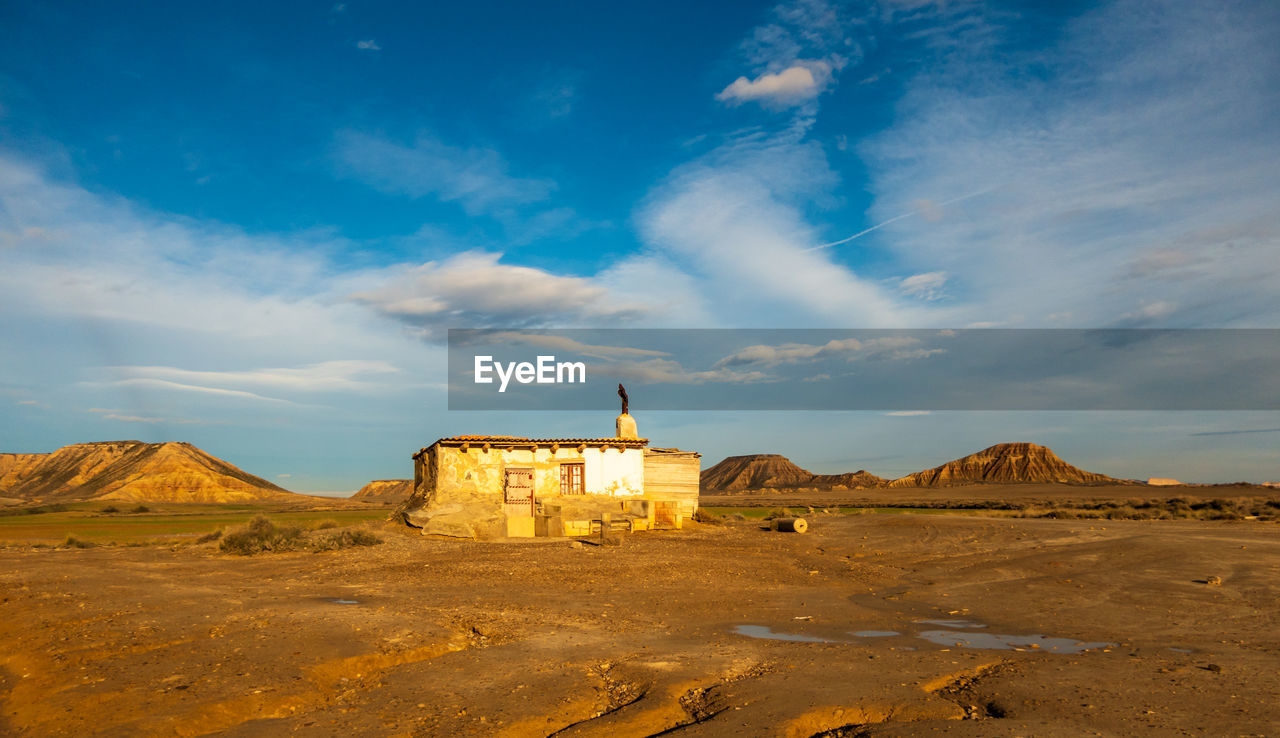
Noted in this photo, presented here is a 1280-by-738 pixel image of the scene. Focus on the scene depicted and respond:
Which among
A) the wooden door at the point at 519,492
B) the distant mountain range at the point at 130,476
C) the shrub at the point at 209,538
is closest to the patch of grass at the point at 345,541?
the wooden door at the point at 519,492

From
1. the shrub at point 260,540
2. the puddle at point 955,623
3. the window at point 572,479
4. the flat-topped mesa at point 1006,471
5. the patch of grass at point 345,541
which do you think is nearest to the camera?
the puddle at point 955,623

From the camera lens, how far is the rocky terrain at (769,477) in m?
145

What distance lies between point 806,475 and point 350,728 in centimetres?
16151

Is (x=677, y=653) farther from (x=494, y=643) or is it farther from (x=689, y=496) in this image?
(x=689, y=496)

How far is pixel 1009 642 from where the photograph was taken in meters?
9.70

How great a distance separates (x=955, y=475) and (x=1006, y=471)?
9025mm

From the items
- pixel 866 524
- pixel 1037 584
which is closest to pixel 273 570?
pixel 1037 584

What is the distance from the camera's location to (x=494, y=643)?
30.9ft

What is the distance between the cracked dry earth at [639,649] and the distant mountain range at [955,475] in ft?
389

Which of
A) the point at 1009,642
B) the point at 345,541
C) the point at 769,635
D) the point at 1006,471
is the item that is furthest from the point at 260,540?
the point at 1006,471

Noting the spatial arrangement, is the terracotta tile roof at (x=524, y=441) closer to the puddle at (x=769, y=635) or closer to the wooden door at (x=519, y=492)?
the wooden door at (x=519, y=492)

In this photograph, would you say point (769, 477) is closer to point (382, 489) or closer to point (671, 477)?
point (382, 489)

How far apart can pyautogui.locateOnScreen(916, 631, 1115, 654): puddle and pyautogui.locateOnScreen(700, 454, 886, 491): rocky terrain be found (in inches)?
5295

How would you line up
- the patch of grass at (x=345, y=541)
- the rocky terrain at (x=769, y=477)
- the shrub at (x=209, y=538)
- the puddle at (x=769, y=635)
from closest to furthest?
the puddle at (x=769, y=635), the patch of grass at (x=345, y=541), the shrub at (x=209, y=538), the rocky terrain at (x=769, y=477)
